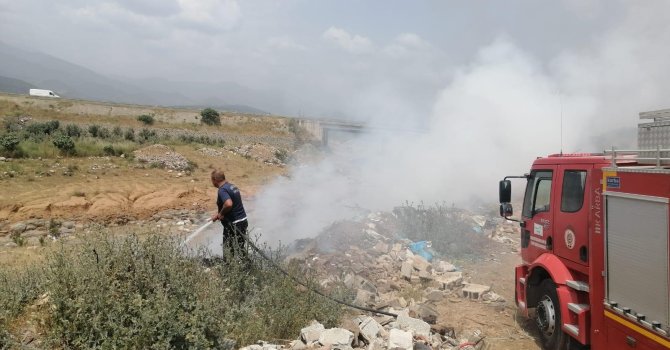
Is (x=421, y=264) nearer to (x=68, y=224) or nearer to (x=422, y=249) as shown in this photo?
(x=422, y=249)

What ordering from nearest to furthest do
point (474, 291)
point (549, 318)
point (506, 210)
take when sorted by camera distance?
point (549, 318) < point (506, 210) < point (474, 291)

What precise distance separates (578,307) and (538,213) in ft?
4.93

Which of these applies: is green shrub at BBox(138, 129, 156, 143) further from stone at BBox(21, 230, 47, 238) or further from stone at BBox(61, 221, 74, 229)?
stone at BBox(21, 230, 47, 238)

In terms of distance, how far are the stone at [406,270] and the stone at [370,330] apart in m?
3.51

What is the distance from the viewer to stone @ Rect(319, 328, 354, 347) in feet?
15.2

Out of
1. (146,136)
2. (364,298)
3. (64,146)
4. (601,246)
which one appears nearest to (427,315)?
(364,298)

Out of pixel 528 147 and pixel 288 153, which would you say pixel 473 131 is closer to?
pixel 528 147

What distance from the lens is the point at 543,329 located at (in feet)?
19.1

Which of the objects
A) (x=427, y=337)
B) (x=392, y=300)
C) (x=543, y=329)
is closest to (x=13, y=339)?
(x=427, y=337)

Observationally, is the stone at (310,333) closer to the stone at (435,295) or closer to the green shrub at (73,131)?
the stone at (435,295)

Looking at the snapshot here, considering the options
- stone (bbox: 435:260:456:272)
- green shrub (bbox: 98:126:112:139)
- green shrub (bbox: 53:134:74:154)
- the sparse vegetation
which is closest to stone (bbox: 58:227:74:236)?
the sparse vegetation

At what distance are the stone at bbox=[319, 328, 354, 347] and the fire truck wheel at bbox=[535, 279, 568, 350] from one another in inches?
102

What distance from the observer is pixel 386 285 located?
838cm

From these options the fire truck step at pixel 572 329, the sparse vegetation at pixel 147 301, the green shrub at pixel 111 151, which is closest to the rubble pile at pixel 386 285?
the sparse vegetation at pixel 147 301
